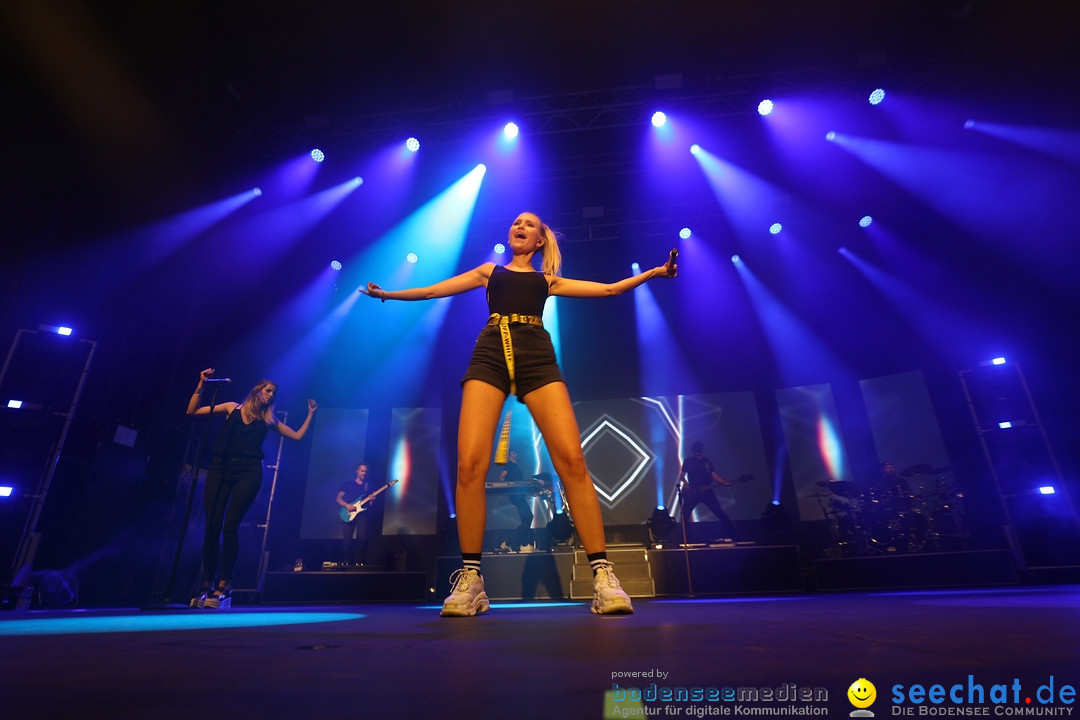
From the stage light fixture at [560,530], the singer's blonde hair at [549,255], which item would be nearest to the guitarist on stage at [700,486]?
the stage light fixture at [560,530]

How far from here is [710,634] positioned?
1.32m

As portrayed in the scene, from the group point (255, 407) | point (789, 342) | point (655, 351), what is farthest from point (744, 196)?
point (255, 407)

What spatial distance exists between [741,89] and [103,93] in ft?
24.2

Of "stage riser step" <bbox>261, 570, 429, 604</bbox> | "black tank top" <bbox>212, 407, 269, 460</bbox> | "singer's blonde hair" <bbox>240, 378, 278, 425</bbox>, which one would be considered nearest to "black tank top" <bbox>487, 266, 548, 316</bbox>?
"singer's blonde hair" <bbox>240, 378, 278, 425</bbox>

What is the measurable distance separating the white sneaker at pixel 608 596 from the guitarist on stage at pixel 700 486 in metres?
6.38

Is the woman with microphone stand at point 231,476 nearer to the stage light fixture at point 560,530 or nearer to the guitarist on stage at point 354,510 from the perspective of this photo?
the stage light fixture at point 560,530

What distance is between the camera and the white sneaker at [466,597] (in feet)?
7.36

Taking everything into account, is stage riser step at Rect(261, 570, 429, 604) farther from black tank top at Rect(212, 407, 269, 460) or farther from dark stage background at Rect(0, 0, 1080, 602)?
black tank top at Rect(212, 407, 269, 460)

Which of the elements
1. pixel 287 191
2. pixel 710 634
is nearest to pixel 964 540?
pixel 710 634

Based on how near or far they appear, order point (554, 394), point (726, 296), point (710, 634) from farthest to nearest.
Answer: point (726, 296), point (554, 394), point (710, 634)

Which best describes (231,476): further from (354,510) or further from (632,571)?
(354,510)

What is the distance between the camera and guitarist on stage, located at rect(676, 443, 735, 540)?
8344 millimetres

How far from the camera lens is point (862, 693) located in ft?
2.17

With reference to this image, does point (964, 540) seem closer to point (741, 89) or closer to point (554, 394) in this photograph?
point (741, 89)
